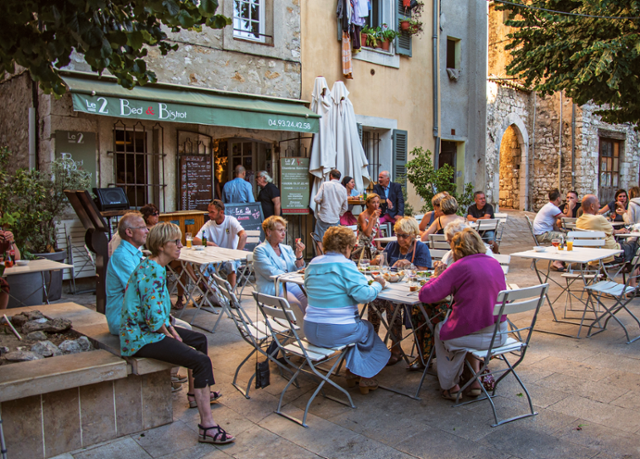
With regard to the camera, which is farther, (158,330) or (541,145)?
(541,145)

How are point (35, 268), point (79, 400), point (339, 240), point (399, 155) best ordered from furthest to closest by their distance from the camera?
1. point (399, 155)
2. point (35, 268)
3. point (339, 240)
4. point (79, 400)

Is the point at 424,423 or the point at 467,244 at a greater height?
the point at 467,244

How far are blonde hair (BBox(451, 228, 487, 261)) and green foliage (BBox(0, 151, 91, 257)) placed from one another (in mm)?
5470

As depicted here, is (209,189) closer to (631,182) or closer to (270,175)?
(270,175)

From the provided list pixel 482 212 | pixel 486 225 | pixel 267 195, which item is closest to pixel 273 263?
pixel 267 195

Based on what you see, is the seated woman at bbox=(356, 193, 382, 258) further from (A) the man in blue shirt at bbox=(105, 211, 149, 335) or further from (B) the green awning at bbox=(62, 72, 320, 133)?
(A) the man in blue shirt at bbox=(105, 211, 149, 335)

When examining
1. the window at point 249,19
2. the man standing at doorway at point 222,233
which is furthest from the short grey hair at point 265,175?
the man standing at doorway at point 222,233

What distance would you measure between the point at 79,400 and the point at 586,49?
425 inches

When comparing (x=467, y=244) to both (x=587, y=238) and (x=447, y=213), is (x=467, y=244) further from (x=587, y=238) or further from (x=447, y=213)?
(x=587, y=238)

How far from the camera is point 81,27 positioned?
2.94 meters

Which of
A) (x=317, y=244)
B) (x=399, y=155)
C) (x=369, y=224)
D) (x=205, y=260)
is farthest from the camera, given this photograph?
(x=399, y=155)

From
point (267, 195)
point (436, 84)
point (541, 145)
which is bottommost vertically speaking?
point (267, 195)

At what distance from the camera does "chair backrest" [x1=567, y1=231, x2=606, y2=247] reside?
711cm

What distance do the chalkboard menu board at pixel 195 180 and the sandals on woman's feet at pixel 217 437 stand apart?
19.9 feet
